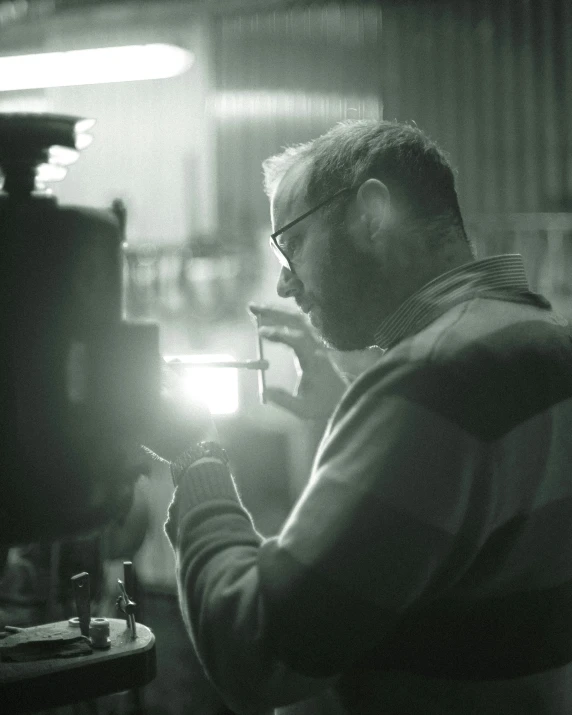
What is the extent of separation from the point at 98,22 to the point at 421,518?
17.7 feet

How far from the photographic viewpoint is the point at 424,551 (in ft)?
2.91

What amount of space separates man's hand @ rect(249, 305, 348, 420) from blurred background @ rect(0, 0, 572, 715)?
2461 mm

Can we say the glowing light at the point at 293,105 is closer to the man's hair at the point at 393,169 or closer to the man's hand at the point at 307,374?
the man's hand at the point at 307,374

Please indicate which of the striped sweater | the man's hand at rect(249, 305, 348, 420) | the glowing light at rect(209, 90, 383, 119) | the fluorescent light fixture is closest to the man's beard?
the striped sweater

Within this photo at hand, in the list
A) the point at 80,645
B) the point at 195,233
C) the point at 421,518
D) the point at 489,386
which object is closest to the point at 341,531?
the point at 421,518

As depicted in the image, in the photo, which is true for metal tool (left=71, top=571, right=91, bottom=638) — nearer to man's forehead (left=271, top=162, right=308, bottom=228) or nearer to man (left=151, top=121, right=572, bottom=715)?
man (left=151, top=121, right=572, bottom=715)

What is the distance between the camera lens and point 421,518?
885 mm

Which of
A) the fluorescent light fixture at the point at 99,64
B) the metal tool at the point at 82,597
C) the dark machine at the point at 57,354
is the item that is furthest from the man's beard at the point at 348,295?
the fluorescent light fixture at the point at 99,64

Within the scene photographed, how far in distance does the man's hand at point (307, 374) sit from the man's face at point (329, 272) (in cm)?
43

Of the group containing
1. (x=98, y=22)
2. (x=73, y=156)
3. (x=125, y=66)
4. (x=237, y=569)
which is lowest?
(x=237, y=569)

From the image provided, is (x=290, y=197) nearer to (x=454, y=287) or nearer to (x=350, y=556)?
(x=454, y=287)

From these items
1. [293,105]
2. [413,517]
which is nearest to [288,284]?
[413,517]

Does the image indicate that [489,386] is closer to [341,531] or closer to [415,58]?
[341,531]

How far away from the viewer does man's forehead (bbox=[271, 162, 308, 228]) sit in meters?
1.19
